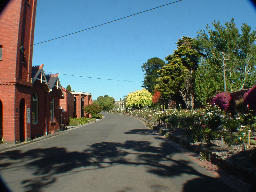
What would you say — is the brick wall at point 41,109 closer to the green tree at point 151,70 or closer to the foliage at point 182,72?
the foliage at point 182,72

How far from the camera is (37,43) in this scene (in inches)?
683

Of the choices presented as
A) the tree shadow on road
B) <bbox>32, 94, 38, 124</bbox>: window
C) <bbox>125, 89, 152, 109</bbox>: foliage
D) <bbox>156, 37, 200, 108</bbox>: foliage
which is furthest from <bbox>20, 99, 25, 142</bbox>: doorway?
<bbox>125, 89, 152, 109</bbox>: foliage

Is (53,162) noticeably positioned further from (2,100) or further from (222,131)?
(2,100)

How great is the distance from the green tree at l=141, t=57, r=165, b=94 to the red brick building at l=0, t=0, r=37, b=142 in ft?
208

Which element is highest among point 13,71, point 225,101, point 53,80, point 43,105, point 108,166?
point 53,80

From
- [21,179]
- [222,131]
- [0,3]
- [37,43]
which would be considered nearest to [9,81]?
[37,43]

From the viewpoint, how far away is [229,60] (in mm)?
35688

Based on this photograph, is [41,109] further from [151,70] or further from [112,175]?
[151,70]

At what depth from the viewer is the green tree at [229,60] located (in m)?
35.1

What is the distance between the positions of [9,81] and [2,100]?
1205 mm

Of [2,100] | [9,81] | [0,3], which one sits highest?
[0,3]

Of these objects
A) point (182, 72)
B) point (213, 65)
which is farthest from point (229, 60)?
point (182, 72)

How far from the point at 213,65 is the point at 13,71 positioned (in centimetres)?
3165

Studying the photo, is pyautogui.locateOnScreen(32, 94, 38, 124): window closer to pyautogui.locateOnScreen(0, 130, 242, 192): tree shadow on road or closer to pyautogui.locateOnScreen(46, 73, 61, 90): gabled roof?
pyautogui.locateOnScreen(46, 73, 61, 90): gabled roof
